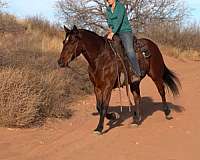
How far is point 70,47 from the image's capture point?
10.3 meters

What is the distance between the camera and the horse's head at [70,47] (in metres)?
10.3

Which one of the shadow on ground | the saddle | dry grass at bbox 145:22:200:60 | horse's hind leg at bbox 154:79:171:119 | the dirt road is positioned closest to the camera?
the dirt road

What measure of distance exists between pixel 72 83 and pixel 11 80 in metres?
4.21

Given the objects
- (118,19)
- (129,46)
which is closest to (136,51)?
(129,46)

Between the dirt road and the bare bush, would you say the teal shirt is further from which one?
the bare bush

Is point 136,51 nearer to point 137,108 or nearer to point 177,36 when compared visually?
point 137,108

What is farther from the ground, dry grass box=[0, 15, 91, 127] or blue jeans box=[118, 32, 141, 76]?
blue jeans box=[118, 32, 141, 76]

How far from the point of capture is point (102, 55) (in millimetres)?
10680

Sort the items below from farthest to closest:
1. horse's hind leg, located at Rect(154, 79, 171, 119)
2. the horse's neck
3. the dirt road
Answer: horse's hind leg, located at Rect(154, 79, 171, 119), the horse's neck, the dirt road

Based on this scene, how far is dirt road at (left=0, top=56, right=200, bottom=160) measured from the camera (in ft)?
29.1

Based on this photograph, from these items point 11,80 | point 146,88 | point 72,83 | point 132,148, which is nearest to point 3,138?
point 11,80

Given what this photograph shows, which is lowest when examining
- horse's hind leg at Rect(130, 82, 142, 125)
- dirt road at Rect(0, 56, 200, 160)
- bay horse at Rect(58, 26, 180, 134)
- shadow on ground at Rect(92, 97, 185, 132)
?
shadow on ground at Rect(92, 97, 185, 132)

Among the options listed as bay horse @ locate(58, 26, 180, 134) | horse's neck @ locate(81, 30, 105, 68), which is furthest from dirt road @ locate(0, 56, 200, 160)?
horse's neck @ locate(81, 30, 105, 68)

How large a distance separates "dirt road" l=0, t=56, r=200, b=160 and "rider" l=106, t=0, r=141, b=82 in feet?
4.97
